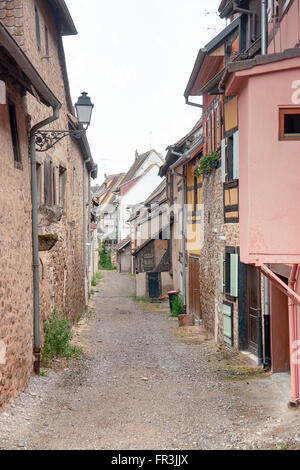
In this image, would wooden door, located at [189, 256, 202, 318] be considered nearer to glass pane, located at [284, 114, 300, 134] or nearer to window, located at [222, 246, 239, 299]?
window, located at [222, 246, 239, 299]

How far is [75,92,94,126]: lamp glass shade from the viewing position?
10836 mm

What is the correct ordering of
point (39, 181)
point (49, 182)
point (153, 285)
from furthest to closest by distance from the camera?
point (153, 285) → point (49, 182) → point (39, 181)

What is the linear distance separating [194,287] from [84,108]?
8.52m

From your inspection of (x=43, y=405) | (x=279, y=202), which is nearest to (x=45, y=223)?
(x=43, y=405)

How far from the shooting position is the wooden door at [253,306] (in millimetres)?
10891

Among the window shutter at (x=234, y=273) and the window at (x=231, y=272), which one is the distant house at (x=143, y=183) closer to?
the window at (x=231, y=272)

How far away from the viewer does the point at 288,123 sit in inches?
265

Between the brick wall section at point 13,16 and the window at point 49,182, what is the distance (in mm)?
2895

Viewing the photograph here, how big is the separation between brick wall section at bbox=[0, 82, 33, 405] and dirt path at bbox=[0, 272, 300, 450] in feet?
1.39

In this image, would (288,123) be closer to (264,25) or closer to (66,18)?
(264,25)

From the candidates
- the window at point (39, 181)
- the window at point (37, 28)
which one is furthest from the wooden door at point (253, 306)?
the window at point (37, 28)

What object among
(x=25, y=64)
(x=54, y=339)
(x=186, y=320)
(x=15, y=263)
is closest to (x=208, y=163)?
(x=186, y=320)
